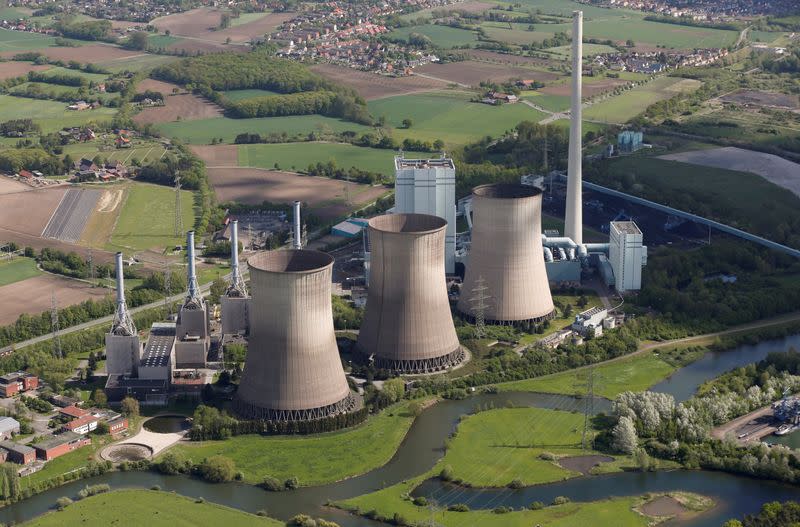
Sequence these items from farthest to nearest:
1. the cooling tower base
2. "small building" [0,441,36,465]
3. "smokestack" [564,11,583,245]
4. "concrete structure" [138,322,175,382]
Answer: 1. "smokestack" [564,11,583,245]
2. "concrete structure" [138,322,175,382]
3. the cooling tower base
4. "small building" [0,441,36,465]

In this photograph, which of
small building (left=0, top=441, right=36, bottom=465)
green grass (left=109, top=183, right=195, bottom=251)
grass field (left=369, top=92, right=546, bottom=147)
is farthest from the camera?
grass field (left=369, top=92, right=546, bottom=147)

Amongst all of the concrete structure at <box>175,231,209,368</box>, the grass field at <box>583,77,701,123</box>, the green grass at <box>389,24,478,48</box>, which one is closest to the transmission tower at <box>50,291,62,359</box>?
the concrete structure at <box>175,231,209,368</box>

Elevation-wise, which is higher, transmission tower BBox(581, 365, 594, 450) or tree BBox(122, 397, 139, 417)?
tree BBox(122, 397, 139, 417)

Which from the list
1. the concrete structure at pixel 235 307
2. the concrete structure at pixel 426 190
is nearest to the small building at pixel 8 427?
the concrete structure at pixel 235 307

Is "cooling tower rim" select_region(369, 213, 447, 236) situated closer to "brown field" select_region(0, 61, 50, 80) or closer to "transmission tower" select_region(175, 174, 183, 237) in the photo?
"transmission tower" select_region(175, 174, 183, 237)

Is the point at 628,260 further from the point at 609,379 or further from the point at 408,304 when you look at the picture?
the point at 408,304

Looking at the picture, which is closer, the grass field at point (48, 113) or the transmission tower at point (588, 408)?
the transmission tower at point (588, 408)

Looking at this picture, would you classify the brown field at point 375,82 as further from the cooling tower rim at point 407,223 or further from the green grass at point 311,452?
the green grass at point 311,452

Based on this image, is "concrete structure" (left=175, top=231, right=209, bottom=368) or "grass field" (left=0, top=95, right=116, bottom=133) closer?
"concrete structure" (left=175, top=231, right=209, bottom=368)
